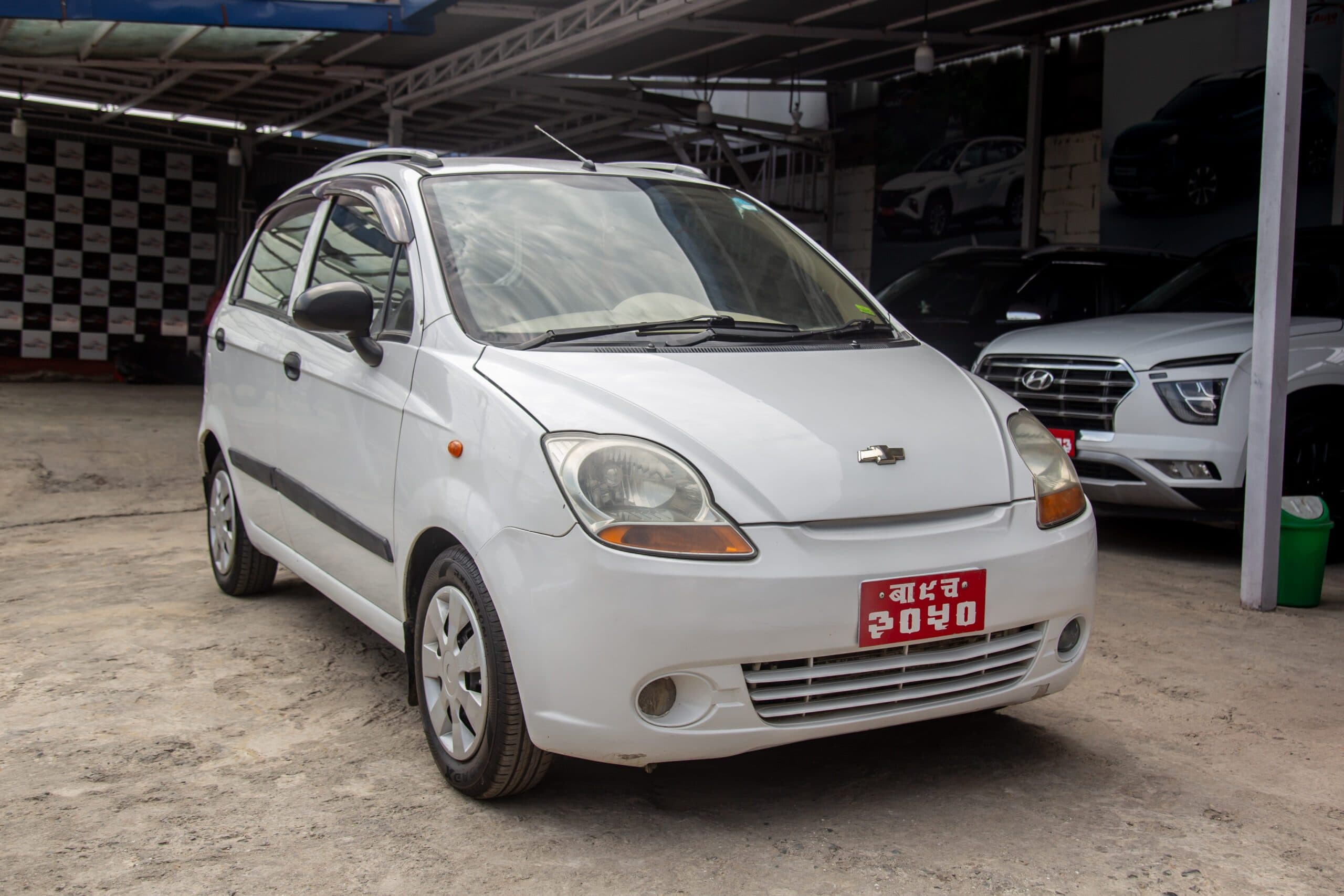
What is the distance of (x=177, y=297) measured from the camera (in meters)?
18.8

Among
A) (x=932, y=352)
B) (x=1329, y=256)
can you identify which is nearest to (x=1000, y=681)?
(x=932, y=352)

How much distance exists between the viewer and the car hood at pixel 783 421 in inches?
99.6

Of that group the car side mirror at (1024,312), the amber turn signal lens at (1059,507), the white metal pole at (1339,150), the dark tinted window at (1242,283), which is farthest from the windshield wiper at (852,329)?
the white metal pole at (1339,150)

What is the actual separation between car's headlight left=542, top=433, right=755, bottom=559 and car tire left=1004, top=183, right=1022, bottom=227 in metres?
10.6

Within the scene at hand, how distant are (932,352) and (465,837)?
1762mm

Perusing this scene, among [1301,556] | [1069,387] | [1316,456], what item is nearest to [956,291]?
[1069,387]

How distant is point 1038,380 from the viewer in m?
6.04

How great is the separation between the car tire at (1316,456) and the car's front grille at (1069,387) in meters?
0.73

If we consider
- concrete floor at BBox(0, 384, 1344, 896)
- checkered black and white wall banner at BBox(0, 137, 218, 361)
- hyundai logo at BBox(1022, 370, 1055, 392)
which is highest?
checkered black and white wall banner at BBox(0, 137, 218, 361)

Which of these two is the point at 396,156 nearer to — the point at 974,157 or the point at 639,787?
the point at 639,787

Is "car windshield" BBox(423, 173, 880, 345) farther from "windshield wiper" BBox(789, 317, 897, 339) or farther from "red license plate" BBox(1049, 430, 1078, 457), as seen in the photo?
"red license plate" BBox(1049, 430, 1078, 457)

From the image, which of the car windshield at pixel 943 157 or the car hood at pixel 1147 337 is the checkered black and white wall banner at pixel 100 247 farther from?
the car hood at pixel 1147 337

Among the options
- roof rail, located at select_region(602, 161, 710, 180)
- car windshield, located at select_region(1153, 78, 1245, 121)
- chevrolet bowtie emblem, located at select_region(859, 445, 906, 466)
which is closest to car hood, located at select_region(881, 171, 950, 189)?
car windshield, located at select_region(1153, 78, 1245, 121)

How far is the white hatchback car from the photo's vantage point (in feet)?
8.01
